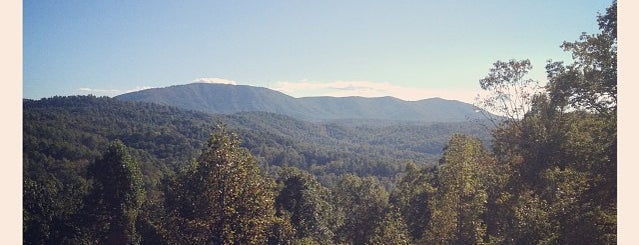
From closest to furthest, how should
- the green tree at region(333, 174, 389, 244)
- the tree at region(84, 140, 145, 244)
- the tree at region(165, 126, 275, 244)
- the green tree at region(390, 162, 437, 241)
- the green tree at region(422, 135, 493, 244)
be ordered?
1. the tree at region(165, 126, 275, 244)
2. the green tree at region(422, 135, 493, 244)
3. the tree at region(84, 140, 145, 244)
4. the green tree at region(390, 162, 437, 241)
5. the green tree at region(333, 174, 389, 244)

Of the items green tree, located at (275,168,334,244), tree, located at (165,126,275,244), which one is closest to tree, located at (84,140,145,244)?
green tree, located at (275,168,334,244)

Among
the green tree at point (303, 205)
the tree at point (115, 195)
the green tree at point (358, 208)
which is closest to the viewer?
the tree at point (115, 195)

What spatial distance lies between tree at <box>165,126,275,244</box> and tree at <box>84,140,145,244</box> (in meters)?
16.3

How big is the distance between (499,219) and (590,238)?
7.29 meters

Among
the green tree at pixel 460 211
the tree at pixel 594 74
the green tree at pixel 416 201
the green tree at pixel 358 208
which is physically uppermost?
the tree at pixel 594 74

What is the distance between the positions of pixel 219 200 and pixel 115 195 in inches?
747

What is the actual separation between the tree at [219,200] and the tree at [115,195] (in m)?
16.3

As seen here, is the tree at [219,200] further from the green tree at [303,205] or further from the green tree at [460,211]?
the green tree at [303,205]

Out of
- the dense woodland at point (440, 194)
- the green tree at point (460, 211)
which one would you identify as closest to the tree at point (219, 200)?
the dense woodland at point (440, 194)

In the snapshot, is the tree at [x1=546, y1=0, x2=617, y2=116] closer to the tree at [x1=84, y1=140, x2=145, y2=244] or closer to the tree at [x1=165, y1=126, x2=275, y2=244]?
the tree at [x1=165, y1=126, x2=275, y2=244]

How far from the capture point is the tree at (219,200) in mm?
12344

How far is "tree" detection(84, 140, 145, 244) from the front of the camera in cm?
2730
